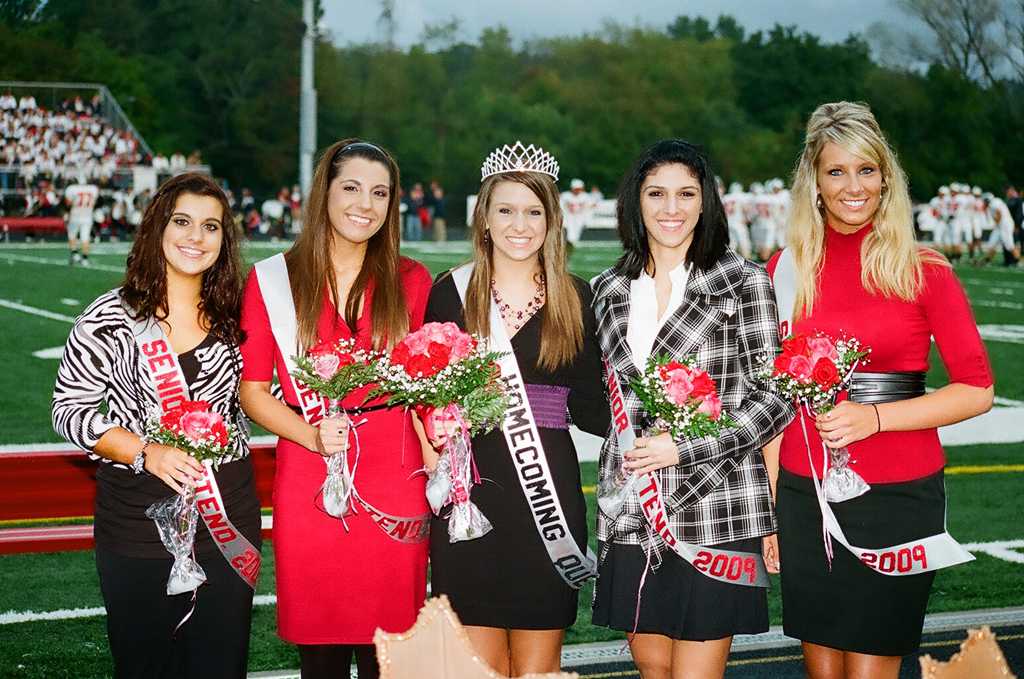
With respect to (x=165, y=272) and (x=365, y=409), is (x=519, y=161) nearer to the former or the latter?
(x=365, y=409)

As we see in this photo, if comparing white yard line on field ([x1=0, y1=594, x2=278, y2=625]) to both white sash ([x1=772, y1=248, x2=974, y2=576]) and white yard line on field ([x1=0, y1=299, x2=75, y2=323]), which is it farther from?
white yard line on field ([x1=0, y1=299, x2=75, y2=323])

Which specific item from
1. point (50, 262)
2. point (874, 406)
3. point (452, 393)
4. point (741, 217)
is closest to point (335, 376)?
point (452, 393)

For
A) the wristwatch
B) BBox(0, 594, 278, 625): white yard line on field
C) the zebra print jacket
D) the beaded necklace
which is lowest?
BBox(0, 594, 278, 625): white yard line on field

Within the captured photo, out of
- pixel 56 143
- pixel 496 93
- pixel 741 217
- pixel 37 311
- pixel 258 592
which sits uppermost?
pixel 496 93

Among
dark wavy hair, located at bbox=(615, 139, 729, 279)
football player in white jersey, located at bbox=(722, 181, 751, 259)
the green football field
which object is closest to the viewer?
dark wavy hair, located at bbox=(615, 139, 729, 279)

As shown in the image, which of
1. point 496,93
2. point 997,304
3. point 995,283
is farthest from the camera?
point 496,93

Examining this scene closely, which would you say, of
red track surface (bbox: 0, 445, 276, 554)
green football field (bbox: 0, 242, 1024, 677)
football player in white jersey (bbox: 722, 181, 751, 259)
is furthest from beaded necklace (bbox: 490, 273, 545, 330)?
football player in white jersey (bbox: 722, 181, 751, 259)

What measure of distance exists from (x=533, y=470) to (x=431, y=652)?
102cm

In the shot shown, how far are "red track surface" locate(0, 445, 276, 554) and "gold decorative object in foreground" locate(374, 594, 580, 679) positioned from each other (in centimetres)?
242

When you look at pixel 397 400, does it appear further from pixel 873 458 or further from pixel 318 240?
pixel 873 458

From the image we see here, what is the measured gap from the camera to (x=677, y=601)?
2885mm

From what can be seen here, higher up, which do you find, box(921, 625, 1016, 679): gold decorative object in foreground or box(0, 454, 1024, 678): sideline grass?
box(921, 625, 1016, 679): gold decorative object in foreground

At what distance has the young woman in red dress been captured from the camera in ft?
9.34

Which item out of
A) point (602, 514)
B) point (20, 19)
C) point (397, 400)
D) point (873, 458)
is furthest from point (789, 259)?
point (20, 19)
